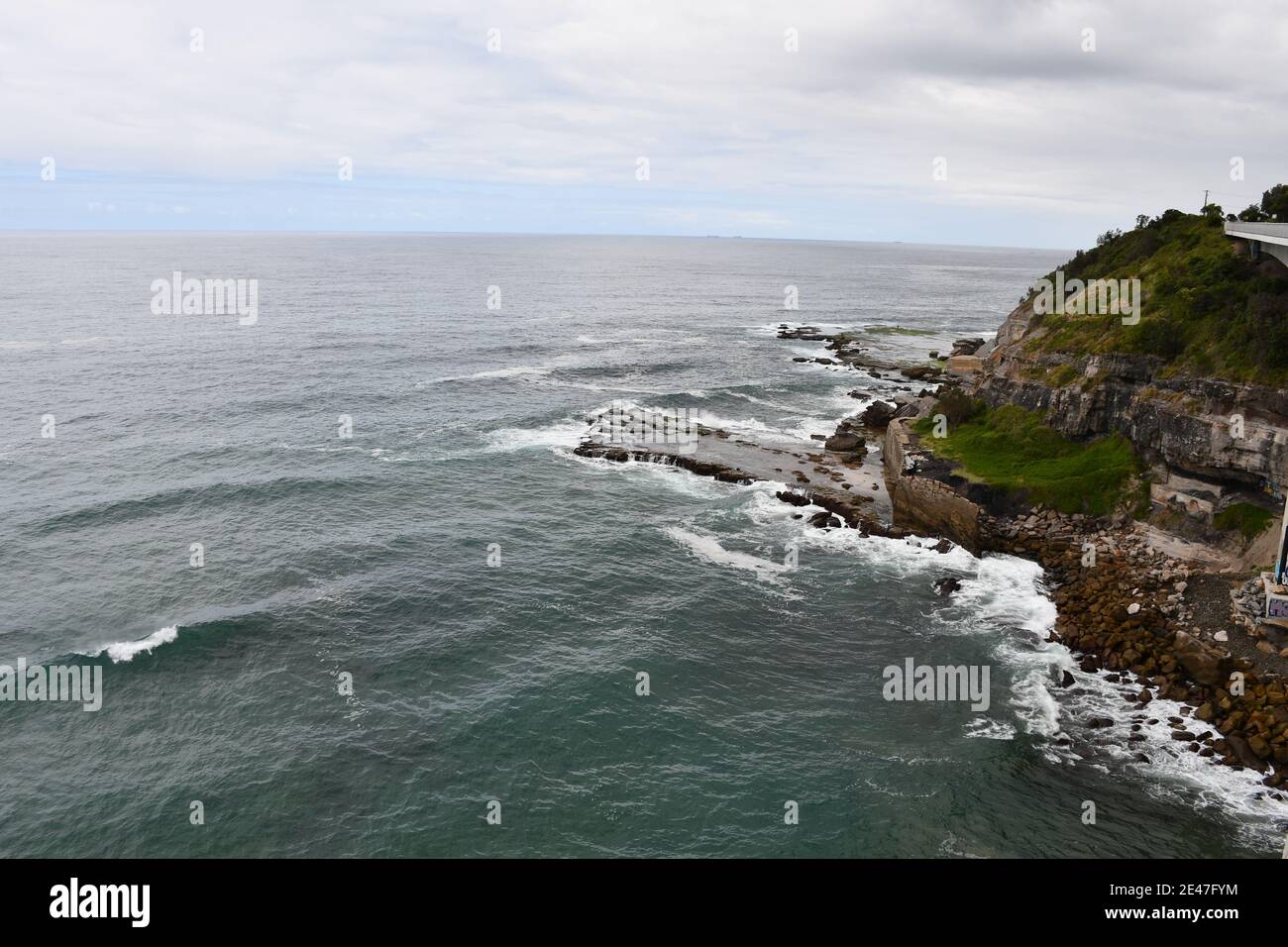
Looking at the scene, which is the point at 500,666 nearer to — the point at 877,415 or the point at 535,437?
the point at 535,437

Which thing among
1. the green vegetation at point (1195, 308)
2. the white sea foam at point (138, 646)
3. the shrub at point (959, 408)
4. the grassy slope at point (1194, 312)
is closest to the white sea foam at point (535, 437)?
the shrub at point (959, 408)

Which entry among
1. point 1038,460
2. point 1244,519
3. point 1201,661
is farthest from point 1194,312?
point 1201,661

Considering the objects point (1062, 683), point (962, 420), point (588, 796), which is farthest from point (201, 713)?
point (962, 420)

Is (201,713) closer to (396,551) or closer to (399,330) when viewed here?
(396,551)

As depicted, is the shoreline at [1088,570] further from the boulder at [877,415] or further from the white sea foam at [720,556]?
the white sea foam at [720,556]

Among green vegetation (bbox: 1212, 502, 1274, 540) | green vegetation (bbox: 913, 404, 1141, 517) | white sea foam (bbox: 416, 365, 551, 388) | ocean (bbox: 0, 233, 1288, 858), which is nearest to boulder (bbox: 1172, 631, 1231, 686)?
ocean (bbox: 0, 233, 1288, 858)

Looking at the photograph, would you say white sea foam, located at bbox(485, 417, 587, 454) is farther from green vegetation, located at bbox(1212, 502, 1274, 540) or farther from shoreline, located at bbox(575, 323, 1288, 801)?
green vegetation, located at bbox(1212, 502, 1274, 540)
